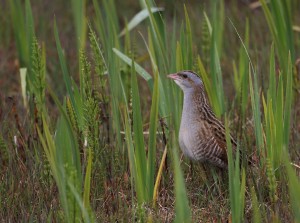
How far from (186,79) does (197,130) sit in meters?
0.30

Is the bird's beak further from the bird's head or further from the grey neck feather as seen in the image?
the grey neck feather

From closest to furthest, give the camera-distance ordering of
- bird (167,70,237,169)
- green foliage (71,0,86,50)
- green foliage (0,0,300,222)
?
green foliage (0,0,300,222)
bird (167,70,237,169)
green foliage (71,0,86,50)

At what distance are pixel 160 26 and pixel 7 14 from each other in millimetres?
3899

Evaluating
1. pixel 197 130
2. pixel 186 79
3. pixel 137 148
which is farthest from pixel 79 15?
pixel 137 148

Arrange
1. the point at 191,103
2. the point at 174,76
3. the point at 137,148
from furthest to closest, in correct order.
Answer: the point at 191,103, the point at 174,76, the point at 137,148

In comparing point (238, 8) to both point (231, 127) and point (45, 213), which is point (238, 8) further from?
point (45, 213)

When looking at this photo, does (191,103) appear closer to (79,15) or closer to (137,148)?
(137,148)

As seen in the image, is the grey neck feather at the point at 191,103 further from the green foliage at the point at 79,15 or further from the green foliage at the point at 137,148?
the green foliage at the point at 79,15

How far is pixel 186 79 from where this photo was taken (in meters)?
4.69

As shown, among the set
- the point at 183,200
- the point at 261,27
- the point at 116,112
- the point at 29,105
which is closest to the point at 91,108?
the point at 116,112

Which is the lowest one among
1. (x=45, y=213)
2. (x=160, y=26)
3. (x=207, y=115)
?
(x=45, y=213)

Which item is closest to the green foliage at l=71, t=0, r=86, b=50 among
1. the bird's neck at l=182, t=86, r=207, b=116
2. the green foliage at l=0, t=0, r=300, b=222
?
the green foliage at l=0, t=0, r=300, b=222

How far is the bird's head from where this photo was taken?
15.3 feet

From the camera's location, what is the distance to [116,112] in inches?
182
